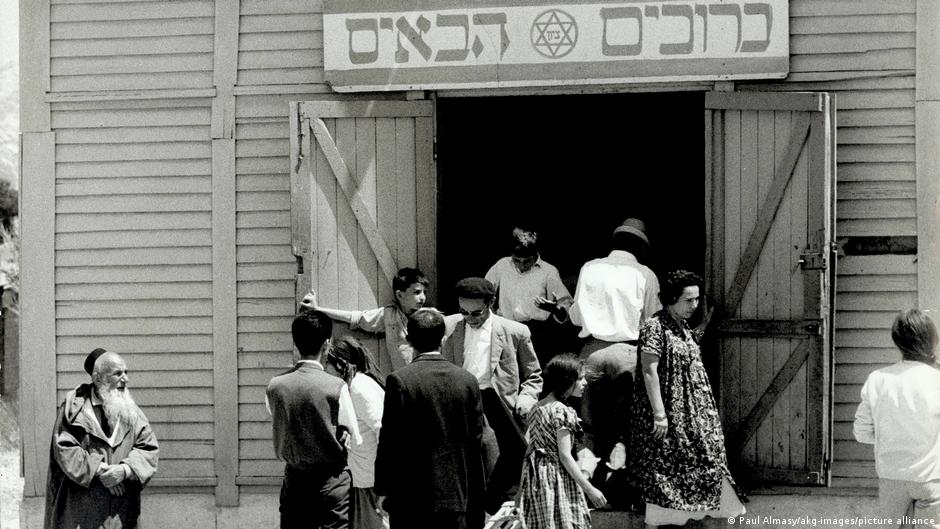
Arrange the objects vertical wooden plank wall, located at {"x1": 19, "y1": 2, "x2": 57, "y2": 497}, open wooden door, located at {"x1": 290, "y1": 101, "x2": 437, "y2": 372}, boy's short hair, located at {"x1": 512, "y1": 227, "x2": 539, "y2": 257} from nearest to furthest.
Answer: open wooden door, located at {"x1": 290, "y1": 101, "x2": 437, "y2": 372} → boy's short hair, located at {"x1": 512, "y1": 227, "x2": 539, "y2": 257} → vertical wooden plank wall, located at {"x1": 19, "y1": 2, "x2": 57, "y2": 497}

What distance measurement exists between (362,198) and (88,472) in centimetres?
230

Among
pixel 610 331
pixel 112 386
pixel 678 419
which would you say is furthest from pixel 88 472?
pixel 678 419

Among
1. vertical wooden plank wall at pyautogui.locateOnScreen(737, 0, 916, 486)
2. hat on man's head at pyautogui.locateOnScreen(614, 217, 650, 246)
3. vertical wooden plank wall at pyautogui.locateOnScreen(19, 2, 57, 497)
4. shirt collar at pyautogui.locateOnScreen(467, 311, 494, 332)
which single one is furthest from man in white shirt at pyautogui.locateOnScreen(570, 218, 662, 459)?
vertical wooden plank wall at pyautogui.locateOnScreen(19, 2, 57, 497)

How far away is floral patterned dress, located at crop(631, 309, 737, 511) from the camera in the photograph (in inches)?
250

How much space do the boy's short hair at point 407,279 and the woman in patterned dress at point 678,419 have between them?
1.41 metres

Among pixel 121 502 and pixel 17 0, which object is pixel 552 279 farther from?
pixel 17 0

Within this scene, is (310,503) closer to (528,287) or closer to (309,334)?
(309,334)

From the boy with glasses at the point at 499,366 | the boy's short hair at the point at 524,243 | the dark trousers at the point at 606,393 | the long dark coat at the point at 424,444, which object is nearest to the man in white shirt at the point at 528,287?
the boy's short hair at the point at 524,243

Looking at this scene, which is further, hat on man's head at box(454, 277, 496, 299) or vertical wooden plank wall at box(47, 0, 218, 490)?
vertical wooden plank wall at box(47, 0, 218, 490)

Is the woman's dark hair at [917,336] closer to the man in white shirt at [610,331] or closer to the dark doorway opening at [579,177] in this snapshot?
the man in white shirt at [610,331]

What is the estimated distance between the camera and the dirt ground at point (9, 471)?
333 inches

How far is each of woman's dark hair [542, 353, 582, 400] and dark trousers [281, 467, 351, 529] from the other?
3.93 ft

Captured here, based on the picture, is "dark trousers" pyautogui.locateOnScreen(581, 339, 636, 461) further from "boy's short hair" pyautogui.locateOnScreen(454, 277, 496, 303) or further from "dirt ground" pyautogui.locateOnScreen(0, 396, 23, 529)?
"dirt ground" pyautogui.locateOnScreen(0, 396, 23, 529)

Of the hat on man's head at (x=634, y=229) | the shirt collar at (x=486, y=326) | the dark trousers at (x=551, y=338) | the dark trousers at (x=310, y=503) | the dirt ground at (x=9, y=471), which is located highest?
the hat on man's head at (x=634, y=229)
